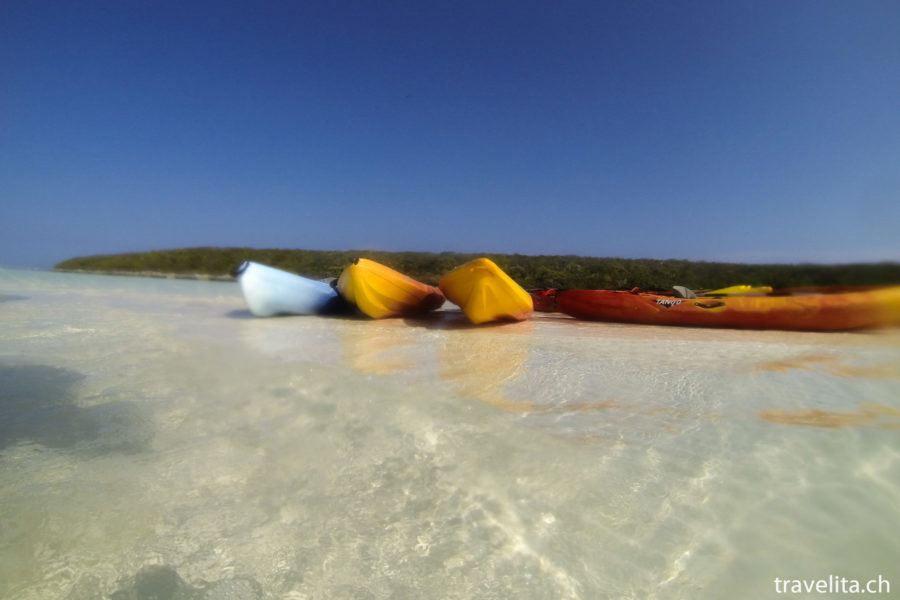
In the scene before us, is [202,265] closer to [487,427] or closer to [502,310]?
[502,310]

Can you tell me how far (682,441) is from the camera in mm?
1629

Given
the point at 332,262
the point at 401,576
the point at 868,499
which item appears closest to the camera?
the point at 401,576

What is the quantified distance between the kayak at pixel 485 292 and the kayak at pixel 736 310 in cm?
109

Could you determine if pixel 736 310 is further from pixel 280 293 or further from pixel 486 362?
pixel 280 293

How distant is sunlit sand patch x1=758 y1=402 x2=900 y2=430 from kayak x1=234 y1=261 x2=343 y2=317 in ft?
15.6

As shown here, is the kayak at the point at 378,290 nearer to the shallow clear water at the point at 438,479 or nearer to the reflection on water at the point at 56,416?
the shallow clear water at the point at 438,479

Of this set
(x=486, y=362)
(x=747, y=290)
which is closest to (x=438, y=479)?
(x=486, y=362)

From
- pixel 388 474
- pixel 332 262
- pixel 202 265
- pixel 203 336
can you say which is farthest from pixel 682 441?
pixel 202 265

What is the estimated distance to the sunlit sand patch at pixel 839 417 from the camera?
177 centimetres

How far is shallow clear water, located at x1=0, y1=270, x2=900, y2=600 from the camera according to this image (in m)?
0.98

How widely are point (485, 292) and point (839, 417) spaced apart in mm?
2985

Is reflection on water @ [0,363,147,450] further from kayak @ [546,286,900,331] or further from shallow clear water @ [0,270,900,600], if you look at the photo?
kayak @ [546,286,900,331]

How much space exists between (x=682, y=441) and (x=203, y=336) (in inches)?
139

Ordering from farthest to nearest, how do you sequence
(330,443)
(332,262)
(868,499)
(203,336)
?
(332,262)
(203,336)
(330,443)
(868,499)
